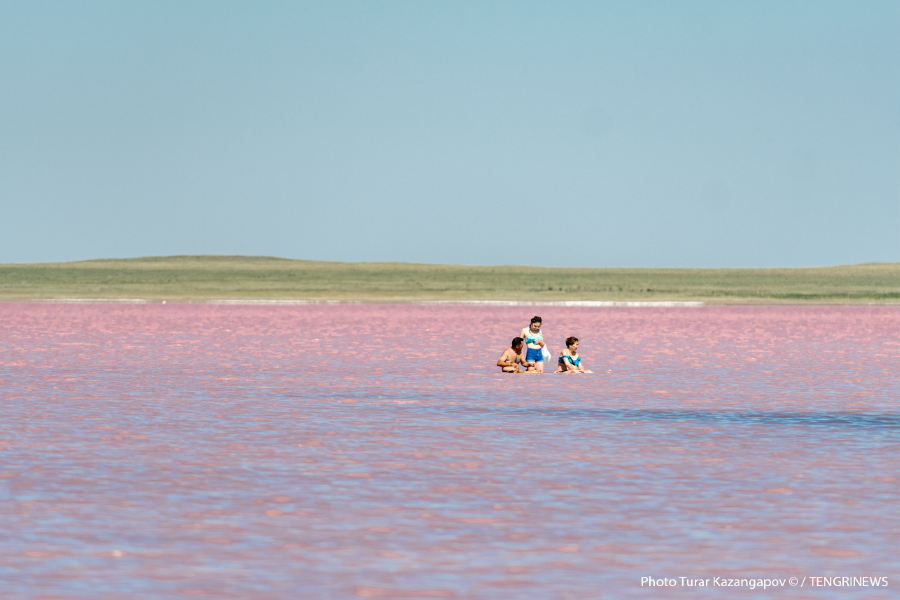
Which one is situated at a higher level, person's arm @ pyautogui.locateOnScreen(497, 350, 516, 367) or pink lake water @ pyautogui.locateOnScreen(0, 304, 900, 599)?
person's arm @ pyautogui.locateOnScreen(497, 350, 516, 367)

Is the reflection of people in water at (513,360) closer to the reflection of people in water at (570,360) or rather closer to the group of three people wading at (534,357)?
the group of three people wading at (534,357)

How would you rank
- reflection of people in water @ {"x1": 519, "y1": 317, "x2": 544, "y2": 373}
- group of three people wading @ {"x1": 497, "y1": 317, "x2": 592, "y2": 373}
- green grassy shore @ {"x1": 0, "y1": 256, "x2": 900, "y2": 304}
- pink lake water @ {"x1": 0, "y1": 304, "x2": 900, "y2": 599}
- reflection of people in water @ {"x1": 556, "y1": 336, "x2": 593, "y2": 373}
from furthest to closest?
green grassy shore @ {"x1": 0, "y1": 256, "x2": 900, "y2": 304} → reflection of people in water @ {"x1": 519, "y1": 317, "x2": 544, "y2": 373} → group of three people wading @ {"x1": 497, "y1": 317, "x2": 592, "y2": 373} → reflection of people in water @ {"x1": 556, "y1": 336, "x2": 593, "y2": 373} → pink lake water @ {"x1": 0, "y1": 304, "x2": 900, "y2": 599}

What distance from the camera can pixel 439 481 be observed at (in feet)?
37.4

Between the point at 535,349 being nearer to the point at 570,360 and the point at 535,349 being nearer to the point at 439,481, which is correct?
the point at 570,360

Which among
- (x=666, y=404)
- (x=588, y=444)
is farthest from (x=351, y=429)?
(x=666, y=404)

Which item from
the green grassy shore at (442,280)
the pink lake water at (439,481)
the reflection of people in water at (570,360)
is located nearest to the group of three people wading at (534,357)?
the reflection of people in water at (570,360)

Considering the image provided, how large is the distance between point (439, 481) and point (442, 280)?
137 m

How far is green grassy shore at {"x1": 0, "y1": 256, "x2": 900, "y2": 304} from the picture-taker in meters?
123

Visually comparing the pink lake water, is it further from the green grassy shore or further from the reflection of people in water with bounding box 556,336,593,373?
the green grassy shore

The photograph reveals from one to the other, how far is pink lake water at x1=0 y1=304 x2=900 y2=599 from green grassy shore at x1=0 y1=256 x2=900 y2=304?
88280mm

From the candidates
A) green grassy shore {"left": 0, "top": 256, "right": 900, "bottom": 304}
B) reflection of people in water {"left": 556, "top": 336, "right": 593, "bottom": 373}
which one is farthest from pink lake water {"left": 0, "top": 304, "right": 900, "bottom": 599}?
green grassy shore {"left": 0, "top": 256, "right": 900, "bottom": 304}

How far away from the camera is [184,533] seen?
9172mm

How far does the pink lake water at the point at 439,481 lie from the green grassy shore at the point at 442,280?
290ft

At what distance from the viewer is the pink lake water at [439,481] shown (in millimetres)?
8109
